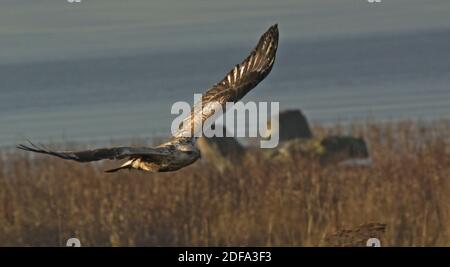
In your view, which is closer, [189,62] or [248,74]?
[248,74]

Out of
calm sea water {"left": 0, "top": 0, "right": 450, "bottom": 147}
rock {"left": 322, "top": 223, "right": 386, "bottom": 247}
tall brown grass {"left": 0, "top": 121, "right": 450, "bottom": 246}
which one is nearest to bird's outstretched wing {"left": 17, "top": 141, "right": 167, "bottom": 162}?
rock {"left": 322, "top": 223, "right": 386, "bottom": 247}

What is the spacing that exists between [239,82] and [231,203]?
13.4ft

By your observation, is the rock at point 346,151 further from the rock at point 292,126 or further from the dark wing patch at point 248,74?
→ the dark wing patch at point 248,74

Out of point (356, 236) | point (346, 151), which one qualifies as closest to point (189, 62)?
point (346, 151)

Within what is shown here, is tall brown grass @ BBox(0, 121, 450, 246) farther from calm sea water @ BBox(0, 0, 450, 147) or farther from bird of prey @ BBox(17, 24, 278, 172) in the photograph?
calm sea water @ BBox(0, 0, 450, 147)

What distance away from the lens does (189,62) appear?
191 feet

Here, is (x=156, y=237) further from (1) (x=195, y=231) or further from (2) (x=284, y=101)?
(2) (x=284, y=101)

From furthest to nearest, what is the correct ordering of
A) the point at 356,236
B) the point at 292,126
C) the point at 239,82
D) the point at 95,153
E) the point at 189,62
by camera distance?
the point at 189,62 → the point at 292,126 → the point at 356,236 → the point at 239,82 → the point at 95,153

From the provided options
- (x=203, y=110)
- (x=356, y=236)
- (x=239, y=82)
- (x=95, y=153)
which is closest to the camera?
(x=95, y=153)

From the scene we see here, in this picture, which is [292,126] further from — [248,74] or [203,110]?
[203,110]

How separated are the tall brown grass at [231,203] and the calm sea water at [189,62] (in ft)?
22.4

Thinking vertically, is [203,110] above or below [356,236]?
above

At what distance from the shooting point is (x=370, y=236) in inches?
541
